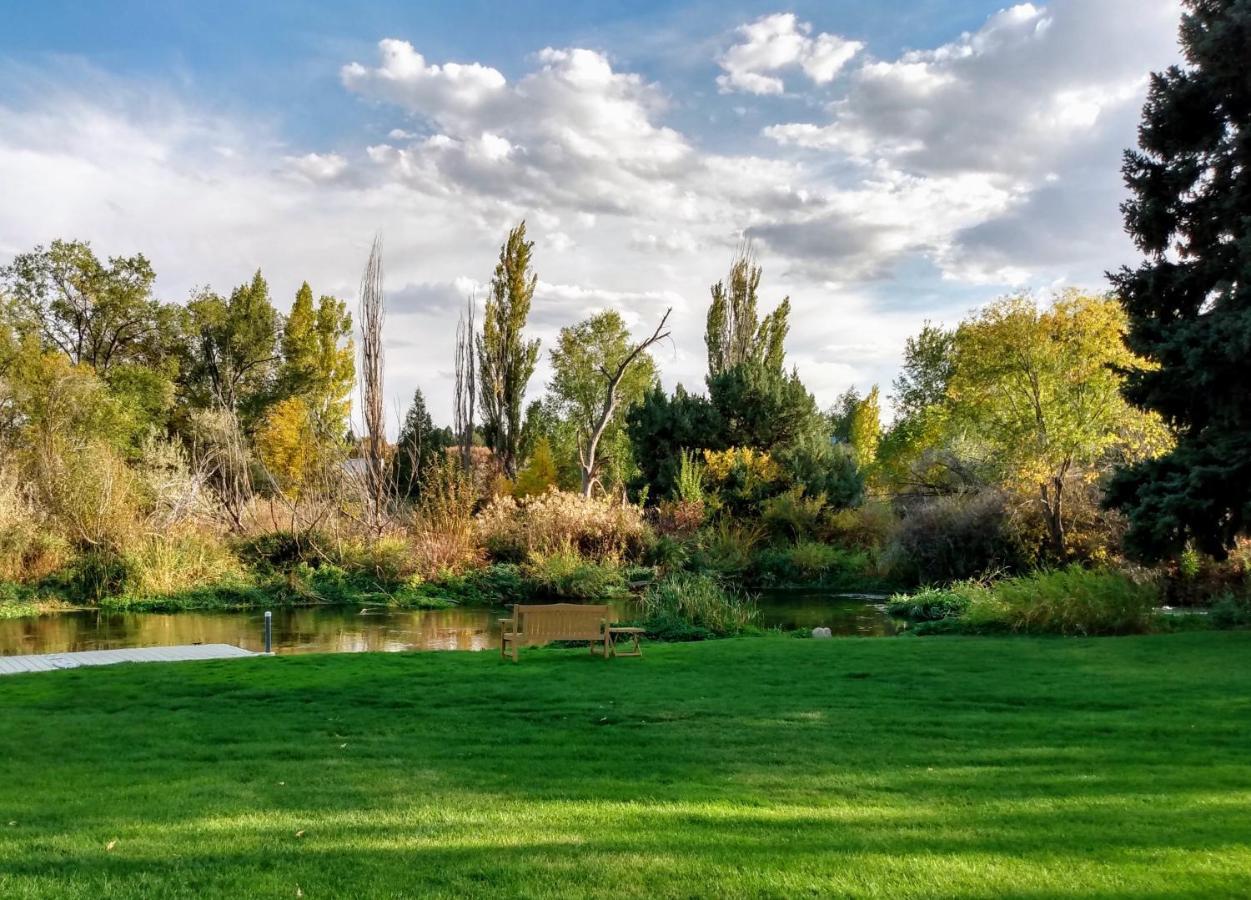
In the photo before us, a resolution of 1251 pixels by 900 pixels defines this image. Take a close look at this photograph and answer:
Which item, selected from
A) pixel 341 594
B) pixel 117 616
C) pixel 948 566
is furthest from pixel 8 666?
pixel 948 566

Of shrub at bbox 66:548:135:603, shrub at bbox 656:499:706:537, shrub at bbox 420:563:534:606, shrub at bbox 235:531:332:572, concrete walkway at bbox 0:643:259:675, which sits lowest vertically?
concrete walkway at bbox 0:643:259:675

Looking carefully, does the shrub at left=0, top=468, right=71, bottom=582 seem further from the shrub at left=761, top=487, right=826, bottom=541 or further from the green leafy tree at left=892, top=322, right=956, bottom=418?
the green leafy tree at left=892, top=322, right=956, bottom=418

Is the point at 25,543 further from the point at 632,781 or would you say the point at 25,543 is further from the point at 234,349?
the point at 234,349

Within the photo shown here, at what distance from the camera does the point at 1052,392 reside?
19.5m

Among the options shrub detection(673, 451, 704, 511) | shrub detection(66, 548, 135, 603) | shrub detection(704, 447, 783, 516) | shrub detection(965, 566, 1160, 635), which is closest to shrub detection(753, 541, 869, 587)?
shrub detection(673, 451, 704, 511)

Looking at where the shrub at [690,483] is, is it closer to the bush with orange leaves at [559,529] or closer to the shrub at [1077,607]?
the bush with orange leaves at [559,529]

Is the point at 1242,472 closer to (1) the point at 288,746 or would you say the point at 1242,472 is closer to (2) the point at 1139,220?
(2) the point at 1139,220

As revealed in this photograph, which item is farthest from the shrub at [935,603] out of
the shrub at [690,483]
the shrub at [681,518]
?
the shrub at [690,483]

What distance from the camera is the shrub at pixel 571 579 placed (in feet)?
63.5

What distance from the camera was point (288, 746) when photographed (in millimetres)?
6004

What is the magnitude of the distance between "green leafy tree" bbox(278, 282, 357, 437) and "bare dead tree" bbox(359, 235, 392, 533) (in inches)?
536

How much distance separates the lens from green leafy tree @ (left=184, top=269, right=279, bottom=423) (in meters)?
39.5

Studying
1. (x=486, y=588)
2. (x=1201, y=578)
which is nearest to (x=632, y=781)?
(x=1201, y=578)

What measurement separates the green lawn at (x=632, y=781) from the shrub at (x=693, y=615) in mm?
4175
